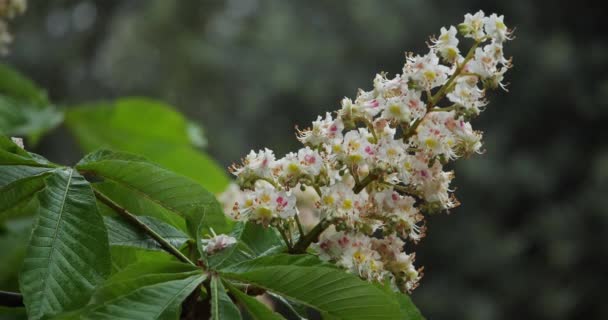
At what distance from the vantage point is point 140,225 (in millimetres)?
1136

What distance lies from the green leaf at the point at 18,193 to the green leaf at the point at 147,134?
1.27 m

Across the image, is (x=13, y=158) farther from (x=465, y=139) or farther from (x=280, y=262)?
(x=465, y=139)

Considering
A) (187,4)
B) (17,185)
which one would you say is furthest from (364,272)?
(187,4)

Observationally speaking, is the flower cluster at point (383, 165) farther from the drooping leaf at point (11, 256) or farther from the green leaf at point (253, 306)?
the drooping leaf at point (11, 256)

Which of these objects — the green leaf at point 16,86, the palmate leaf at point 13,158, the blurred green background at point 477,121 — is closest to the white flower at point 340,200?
the palmate leaf at point 13,158

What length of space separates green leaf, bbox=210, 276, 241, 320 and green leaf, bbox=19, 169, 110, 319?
0.13 meters

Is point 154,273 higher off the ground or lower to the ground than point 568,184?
lower

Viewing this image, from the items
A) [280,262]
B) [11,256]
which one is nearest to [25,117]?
[11,256]

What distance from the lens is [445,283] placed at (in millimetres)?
13461

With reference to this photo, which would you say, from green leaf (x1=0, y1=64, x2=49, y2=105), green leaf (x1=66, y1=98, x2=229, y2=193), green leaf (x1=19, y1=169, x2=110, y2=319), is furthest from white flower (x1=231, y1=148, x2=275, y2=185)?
green leaf (x1=0, y1=64, x2=49, y2=105)

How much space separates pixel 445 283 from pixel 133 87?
6.83 metres

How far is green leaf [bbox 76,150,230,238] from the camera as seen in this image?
1.13 meters

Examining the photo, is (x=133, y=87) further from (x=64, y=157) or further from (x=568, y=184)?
(x=568, y=184)

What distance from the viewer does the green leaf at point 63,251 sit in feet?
3.11
